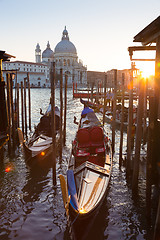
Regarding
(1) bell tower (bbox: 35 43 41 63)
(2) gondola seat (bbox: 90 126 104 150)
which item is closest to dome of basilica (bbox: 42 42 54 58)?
(1) bell tower (bbox: 35 43 41 63)

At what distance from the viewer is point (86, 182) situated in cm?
486

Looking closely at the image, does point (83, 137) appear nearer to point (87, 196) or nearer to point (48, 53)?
point (87, 196)

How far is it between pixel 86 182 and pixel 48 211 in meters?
1.43

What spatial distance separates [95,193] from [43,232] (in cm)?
144

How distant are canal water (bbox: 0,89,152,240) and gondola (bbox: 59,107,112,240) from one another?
2.61 ft

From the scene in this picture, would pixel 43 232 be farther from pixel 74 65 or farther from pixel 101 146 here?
pixel 74 65

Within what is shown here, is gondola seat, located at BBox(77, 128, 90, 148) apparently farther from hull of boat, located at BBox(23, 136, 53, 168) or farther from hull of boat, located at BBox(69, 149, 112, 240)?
hull of boat, located at BBox(23, 136, 53, 168)

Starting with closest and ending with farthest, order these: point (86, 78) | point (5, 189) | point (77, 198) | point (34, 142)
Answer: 1. point (77, 198)
2. point (5, 189)
3. point (34, 142)
4. point (86, 78)

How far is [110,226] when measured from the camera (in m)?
4.94

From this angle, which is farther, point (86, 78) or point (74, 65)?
point (86, 78)

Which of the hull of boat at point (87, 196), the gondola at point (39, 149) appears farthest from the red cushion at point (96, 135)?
the gondola at point (39, 149)

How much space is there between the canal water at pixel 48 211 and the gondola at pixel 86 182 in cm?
79

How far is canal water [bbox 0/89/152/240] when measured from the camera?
4.71 metres

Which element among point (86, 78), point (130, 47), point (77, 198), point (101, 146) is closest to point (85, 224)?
point (77, 198)
